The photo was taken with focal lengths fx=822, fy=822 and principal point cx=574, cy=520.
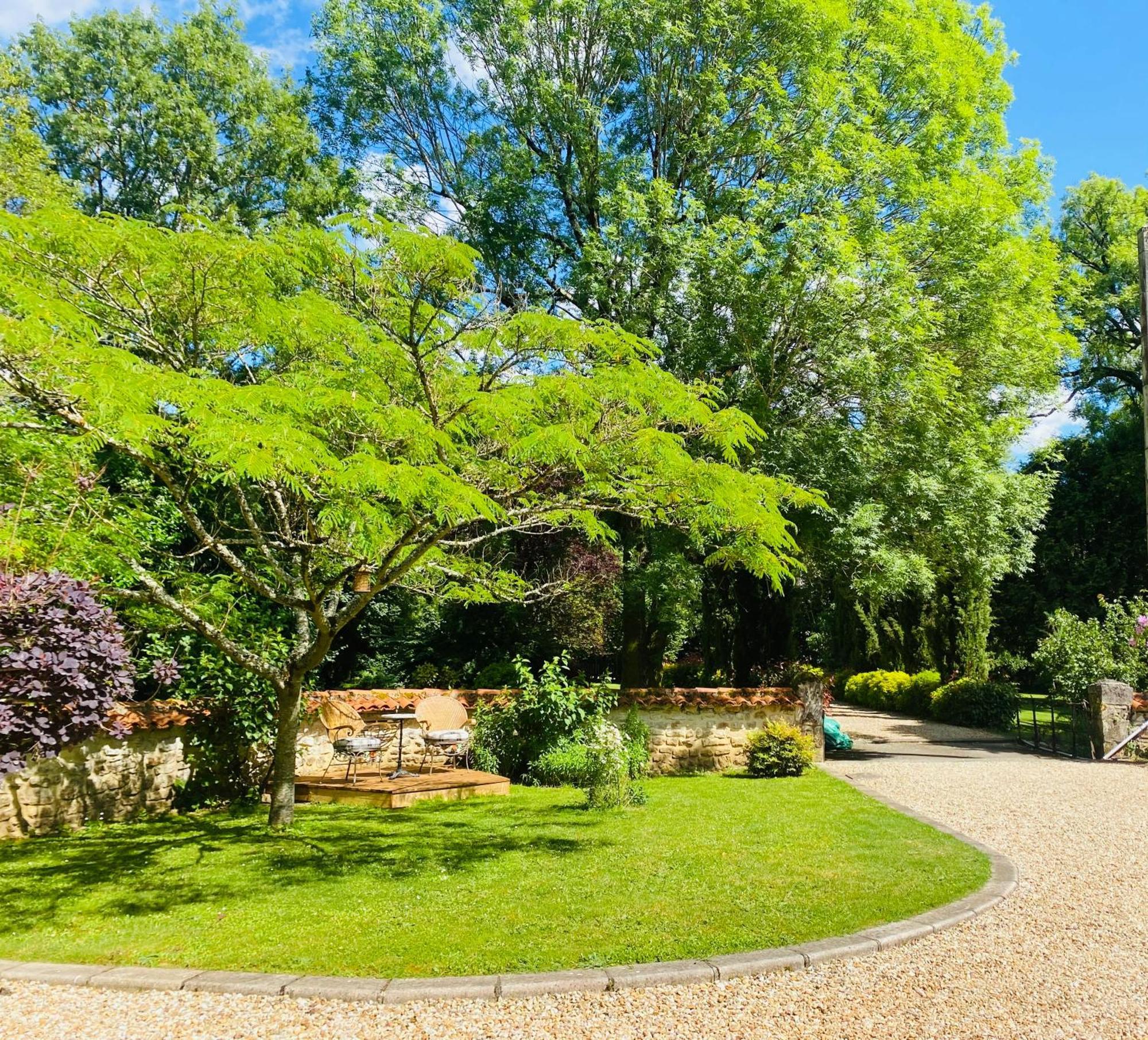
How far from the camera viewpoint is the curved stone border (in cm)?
438

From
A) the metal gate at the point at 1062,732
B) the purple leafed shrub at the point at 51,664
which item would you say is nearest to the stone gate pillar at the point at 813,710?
the metal gate at the point at 1062,732

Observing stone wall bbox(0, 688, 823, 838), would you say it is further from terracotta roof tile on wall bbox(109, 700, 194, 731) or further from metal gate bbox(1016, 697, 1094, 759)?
metal gate bbox(1016, 697, 1094, 759)

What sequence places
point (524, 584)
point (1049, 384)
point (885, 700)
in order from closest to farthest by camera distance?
point (524, 584)
point (1049, 384)
point (885, 700)

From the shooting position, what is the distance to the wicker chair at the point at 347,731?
1126 centimetres

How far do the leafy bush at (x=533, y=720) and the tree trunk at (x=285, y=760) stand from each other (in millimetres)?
3998

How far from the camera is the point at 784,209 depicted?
1430 cm

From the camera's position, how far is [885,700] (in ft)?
89.4

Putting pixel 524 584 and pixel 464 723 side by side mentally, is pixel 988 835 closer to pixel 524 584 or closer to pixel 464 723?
pixel 524 584

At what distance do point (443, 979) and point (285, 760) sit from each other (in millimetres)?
4634

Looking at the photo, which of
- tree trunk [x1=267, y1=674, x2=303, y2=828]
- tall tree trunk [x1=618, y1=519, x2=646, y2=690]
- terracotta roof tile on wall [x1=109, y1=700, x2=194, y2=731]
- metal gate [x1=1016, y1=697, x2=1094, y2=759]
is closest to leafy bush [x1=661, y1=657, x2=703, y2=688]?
metal gate [x1=1016, y1=697, x2=1094, y2=759]

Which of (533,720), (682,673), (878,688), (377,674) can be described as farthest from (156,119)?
(878,688)

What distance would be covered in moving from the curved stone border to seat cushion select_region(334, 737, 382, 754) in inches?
210

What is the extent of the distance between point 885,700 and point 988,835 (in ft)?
65.2

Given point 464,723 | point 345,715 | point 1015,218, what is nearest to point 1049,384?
point 1015,218
